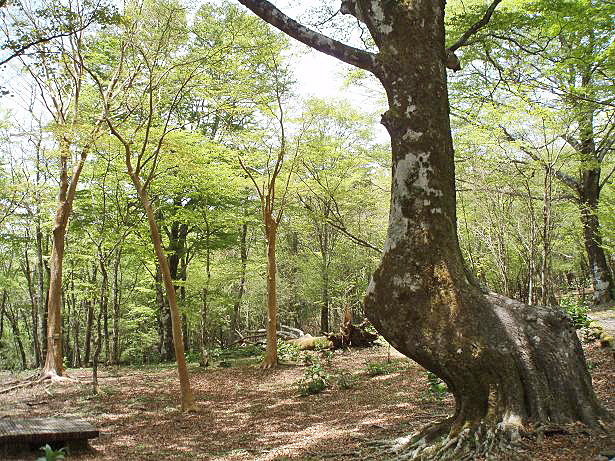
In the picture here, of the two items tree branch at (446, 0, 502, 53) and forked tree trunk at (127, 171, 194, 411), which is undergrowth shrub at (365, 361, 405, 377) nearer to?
forked tree trunk at (127, 171, 194, 411)

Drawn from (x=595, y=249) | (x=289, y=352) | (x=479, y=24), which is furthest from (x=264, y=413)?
(x=595, y=249)

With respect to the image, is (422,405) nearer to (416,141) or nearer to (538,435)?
(538,435)

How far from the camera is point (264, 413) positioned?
836 centimetres

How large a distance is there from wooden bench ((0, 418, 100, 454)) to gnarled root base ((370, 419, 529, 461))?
3795mm

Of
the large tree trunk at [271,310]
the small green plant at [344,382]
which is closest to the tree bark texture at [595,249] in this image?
the small green plant at [344,382]

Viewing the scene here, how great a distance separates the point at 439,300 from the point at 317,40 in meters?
2.38

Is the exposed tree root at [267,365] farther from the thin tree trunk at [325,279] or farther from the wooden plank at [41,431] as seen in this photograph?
the wooden plank at [41,431]

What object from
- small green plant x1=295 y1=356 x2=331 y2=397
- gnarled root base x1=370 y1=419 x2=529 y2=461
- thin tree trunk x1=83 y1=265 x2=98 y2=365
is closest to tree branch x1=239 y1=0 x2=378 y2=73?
gnarled root base x1=370 y1=419 x2=529 y2=461

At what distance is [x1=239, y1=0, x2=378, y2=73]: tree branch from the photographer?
3.81 meters

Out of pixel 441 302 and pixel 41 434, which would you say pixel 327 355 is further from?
pixel 441 302

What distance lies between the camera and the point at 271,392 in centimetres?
1036

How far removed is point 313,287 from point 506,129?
39.7 feet

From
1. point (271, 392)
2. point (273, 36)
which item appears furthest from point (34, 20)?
point (271, 392)

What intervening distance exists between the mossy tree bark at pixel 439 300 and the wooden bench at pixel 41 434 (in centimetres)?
406
